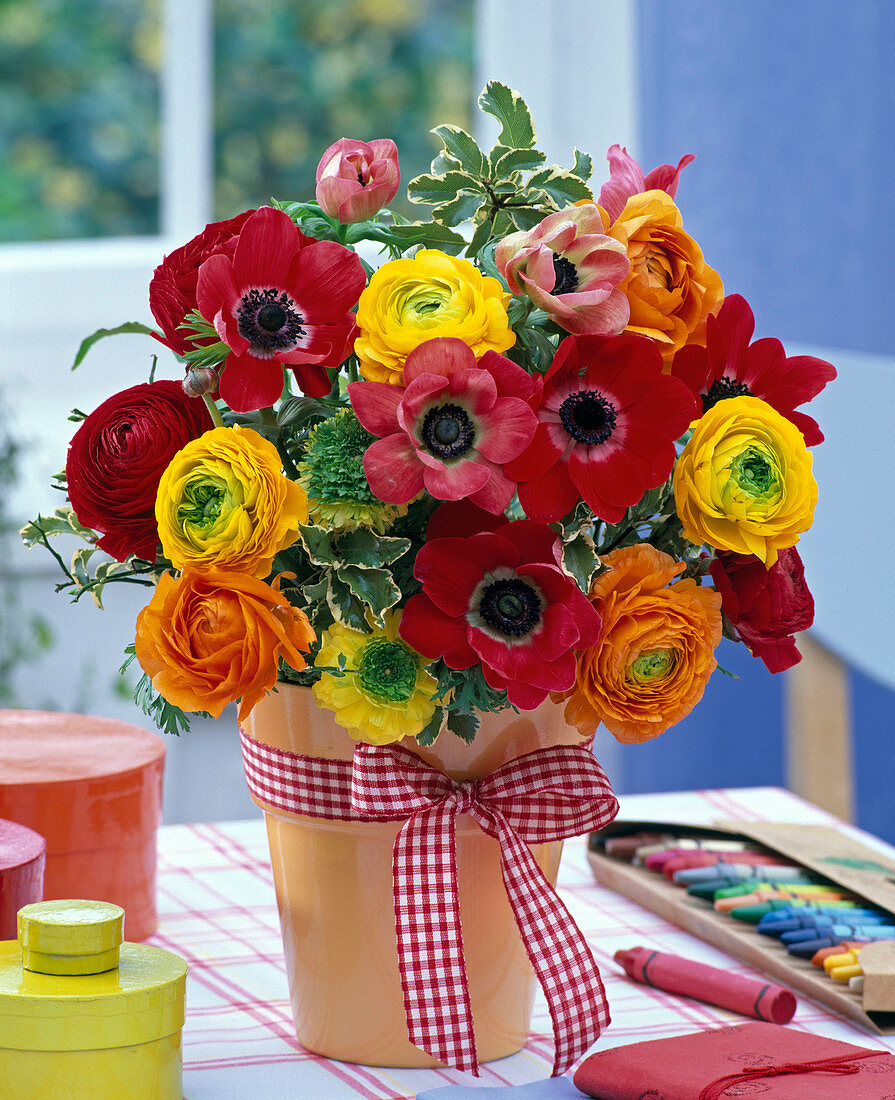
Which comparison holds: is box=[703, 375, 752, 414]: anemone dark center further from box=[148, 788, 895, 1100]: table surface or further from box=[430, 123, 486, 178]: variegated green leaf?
box=[148, 788, 895, 1100]: table surface

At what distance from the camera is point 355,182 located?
0.58m

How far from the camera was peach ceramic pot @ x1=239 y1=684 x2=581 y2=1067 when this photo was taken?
0.63 m

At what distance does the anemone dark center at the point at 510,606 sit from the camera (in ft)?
1.81

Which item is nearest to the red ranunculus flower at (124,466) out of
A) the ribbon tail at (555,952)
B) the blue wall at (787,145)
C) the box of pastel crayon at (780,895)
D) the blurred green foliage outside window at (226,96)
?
the ribbon tail at (555,952)

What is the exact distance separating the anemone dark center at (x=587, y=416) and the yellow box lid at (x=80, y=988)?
289mm

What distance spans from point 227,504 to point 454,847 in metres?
0.21

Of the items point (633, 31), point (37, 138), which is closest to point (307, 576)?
point (633, 31)

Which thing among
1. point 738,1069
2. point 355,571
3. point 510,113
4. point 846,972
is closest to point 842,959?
point 846,972

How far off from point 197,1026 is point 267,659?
0.29m

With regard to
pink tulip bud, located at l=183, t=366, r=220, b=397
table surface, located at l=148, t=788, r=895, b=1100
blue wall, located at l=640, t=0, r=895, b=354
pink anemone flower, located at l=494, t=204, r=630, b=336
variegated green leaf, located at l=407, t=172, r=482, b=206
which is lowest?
table surface, located at l=148, t=788, r=895, b=1100

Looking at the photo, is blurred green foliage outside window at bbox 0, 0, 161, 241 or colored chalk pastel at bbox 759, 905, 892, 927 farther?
blurred green foliage outside window at bbox 0, 0, 161, 241

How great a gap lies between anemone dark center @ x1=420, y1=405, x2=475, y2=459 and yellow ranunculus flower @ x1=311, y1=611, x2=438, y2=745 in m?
0.09

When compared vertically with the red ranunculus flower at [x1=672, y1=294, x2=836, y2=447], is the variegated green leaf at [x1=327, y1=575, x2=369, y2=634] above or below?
below

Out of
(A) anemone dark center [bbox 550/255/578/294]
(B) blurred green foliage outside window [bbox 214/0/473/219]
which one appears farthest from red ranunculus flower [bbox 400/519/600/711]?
(B) blurred green foliage outside window [bbox 214/0/473/219]
